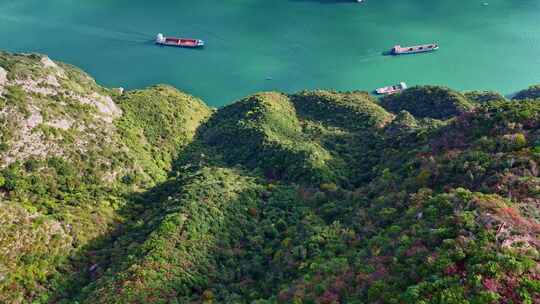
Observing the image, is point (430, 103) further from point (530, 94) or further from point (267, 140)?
point (267, 140)

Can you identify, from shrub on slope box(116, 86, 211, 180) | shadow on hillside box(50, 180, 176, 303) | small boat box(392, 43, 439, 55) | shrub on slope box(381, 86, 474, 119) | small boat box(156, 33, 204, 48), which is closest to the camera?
shadow on hillside box(50, 180, 176, 303)

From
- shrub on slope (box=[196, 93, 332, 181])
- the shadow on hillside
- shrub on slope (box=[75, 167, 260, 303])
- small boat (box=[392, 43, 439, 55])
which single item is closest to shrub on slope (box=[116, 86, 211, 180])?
shrub on slope (box=[196, 93, 332, 181])

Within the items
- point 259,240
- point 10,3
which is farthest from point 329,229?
point 10,3

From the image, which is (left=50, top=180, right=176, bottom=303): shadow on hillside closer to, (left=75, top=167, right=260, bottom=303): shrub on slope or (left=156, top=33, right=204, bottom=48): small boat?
(left=75, top=167, right=260, bottom=303): shrub on slope

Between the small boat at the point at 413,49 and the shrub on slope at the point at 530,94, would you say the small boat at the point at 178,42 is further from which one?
the shrub on slope at the point at 530,94

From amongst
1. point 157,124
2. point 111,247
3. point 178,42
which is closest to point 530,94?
point 157,124

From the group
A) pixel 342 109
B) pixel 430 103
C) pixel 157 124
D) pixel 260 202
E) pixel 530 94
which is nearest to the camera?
pixel 260 202

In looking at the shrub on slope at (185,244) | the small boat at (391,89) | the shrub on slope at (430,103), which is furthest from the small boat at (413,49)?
the shrub on slope at (185,244)
